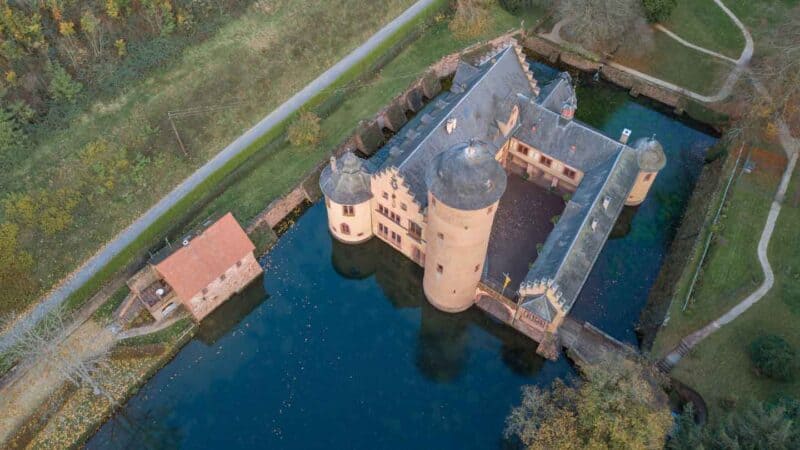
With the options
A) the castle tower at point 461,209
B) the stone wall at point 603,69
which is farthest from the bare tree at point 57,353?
the stone wall at point 603,69

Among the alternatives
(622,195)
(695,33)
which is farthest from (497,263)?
(695,33)

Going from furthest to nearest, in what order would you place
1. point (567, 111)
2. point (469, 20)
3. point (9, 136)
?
point (469, 20) → point (9, 136) → point (567, 111)

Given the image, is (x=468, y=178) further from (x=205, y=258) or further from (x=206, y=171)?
(x=206, y=171)

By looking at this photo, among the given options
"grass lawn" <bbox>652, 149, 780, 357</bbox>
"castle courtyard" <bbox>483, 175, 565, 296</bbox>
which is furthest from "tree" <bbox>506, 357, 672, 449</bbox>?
"castle courtyard" <bbox>483, 175, 565, 296</bbox>

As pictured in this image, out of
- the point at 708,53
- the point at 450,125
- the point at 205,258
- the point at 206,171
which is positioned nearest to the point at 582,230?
the point at 450,125

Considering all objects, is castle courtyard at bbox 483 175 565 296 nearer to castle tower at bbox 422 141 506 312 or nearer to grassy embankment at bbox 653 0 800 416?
castle tower at bbox 422 141 506 312
